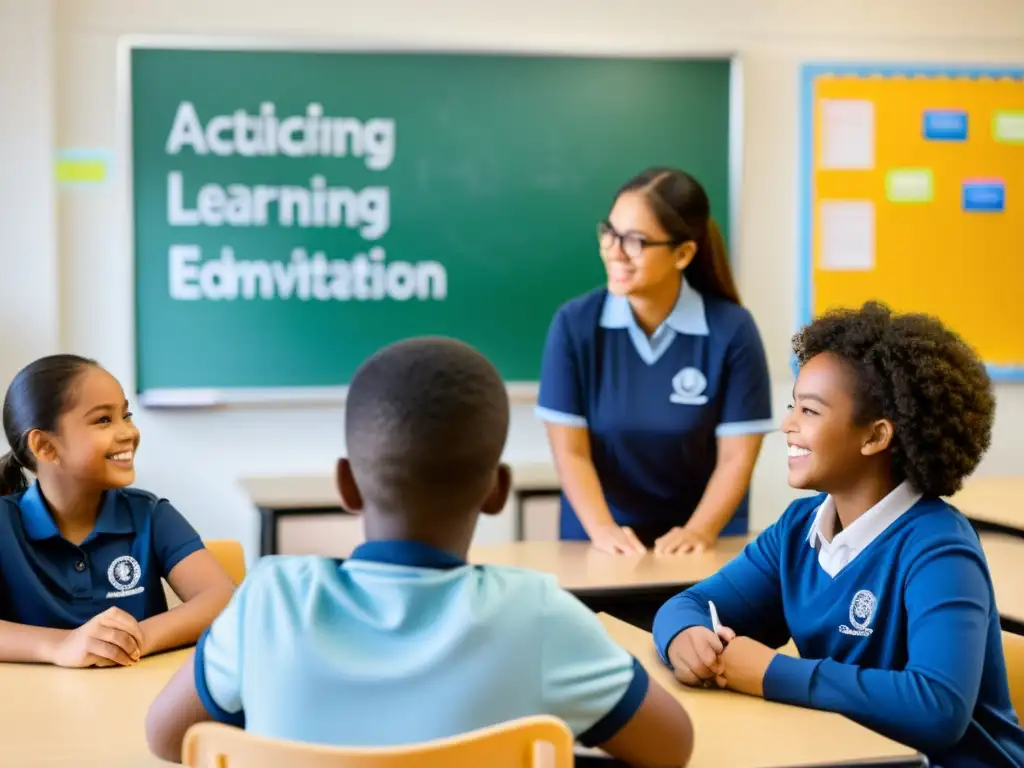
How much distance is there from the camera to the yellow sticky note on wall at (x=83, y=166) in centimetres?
403

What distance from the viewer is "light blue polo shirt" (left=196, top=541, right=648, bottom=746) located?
1099mm

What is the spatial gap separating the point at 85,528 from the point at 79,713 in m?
0.54

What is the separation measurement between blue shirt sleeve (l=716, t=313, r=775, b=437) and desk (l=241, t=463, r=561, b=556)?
1.05m

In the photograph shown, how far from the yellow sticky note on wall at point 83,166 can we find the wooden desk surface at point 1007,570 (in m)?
2.98

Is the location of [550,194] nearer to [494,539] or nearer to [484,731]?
[494,539]

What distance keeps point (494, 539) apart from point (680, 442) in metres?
1.79

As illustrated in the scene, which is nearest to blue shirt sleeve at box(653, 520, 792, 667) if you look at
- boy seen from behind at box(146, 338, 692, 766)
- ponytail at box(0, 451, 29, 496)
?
boy seen from behind at box(146, 338, 692, 766)

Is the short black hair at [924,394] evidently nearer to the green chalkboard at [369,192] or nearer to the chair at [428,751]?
→ the chair at [428,751]

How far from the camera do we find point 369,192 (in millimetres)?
4238

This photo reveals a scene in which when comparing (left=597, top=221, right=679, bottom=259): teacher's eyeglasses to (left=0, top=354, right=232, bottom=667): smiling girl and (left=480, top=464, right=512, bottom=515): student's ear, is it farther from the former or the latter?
(left=480, top=464, right=512, bottom=515): student's ear

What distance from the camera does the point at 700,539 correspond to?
104 inches

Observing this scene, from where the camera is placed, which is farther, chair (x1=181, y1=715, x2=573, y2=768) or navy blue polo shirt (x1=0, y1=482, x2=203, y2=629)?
navy blue polo shirt (x1=0, y1=482, x2=203, y2=629)

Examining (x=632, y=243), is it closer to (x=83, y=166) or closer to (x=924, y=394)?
(x=924, y=394)

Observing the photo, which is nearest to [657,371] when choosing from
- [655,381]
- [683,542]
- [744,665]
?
[655,381]
